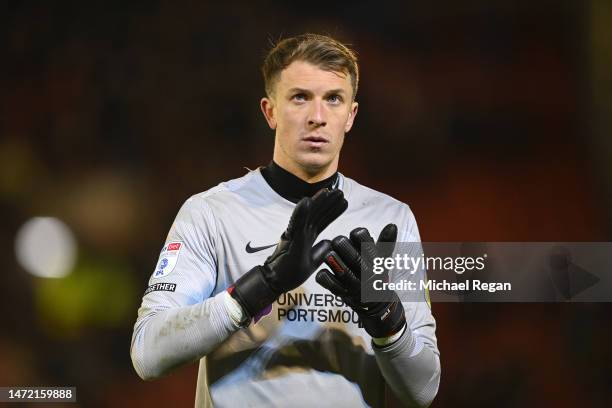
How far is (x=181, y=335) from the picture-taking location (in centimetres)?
109

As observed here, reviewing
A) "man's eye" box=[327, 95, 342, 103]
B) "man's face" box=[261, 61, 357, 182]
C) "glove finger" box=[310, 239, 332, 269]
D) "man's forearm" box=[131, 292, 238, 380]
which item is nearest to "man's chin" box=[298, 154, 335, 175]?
"man's face" box=[261, 61, 357, 182]

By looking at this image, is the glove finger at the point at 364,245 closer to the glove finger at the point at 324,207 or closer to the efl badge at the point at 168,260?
the glove finger at the point at 324,207

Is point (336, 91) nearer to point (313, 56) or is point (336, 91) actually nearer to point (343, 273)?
point (313, 56)

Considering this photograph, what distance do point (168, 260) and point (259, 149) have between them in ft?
2.14

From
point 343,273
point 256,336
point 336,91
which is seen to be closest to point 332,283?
point 343,273

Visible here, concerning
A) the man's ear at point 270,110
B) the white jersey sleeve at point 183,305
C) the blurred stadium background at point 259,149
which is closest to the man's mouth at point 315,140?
the man's ear at point 270,110

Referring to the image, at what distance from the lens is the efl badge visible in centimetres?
121

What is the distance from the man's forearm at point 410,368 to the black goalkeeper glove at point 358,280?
0.11 feet

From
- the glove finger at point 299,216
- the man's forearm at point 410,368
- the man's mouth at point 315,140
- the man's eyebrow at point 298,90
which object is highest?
the man's eyebrow at point 298,90

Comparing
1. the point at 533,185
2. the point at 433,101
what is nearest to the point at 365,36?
the point at 433,101

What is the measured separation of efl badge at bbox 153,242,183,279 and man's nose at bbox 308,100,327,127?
32 cm

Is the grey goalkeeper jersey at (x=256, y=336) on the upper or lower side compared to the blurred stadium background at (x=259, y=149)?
lower

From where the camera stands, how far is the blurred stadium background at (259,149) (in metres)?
1.78

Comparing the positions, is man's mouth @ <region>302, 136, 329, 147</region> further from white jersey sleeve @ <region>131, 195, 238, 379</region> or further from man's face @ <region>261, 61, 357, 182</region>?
white jersey sleeve @ <region>131, 195, 238, 379</region>
